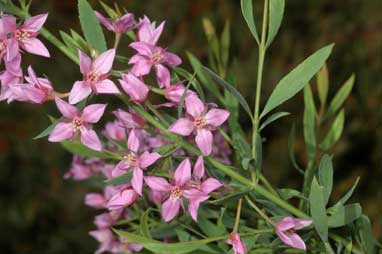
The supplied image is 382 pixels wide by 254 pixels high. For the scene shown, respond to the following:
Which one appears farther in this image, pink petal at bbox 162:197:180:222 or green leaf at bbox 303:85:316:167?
green leaf at bbox 303:85:316:167

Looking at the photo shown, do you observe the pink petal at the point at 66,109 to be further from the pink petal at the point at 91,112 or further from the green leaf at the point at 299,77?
the green leaf at the point at 299,77

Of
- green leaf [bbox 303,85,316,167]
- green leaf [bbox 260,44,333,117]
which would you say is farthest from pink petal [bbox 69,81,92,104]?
green leaf [bbox 303,85,316,167]

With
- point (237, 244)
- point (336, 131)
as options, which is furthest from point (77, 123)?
point (336, 131)

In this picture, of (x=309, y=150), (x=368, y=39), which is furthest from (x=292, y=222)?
(x=368, y=39)

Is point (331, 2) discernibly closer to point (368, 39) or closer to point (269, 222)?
point (368, 39)

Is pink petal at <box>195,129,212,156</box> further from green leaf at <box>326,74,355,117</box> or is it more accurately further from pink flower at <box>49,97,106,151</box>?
green leaf at <box>326,74,355,117</box>

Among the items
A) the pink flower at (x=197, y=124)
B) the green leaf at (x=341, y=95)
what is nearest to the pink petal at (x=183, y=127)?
the pink flower at (x=197, y=124)
